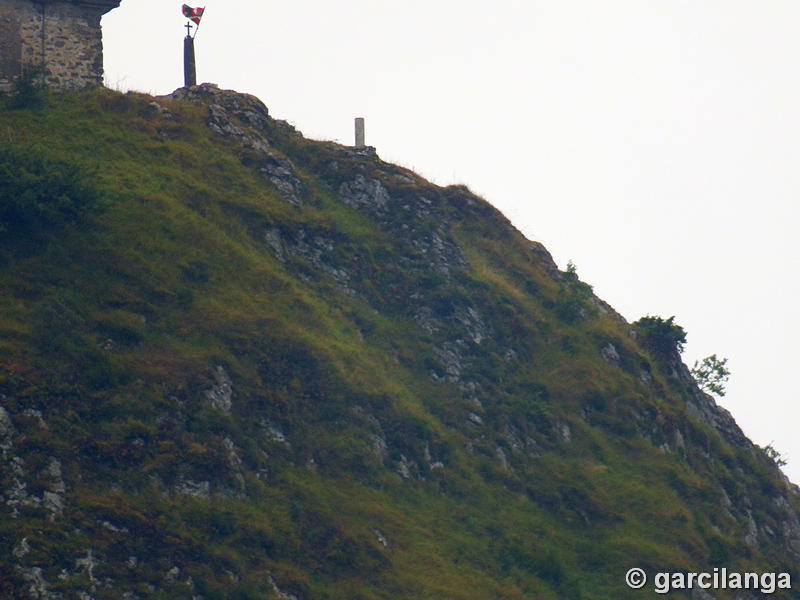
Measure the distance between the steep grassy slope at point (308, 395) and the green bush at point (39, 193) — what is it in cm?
12

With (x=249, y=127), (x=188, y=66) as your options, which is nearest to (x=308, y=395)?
(x=249, y=127)

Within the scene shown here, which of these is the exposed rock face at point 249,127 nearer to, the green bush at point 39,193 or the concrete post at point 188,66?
the concrete post at point 188,66

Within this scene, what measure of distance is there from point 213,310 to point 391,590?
14.5 meters

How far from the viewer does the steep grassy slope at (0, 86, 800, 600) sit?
32250 mm

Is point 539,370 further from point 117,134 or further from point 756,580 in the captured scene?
point 117,134

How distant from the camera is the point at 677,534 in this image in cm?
4500

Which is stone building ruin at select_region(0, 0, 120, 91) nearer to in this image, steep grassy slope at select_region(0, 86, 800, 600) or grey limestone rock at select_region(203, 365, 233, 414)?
steep grassy slope at select_region(0, 86, 800, 600)

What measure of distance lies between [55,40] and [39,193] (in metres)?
15.3

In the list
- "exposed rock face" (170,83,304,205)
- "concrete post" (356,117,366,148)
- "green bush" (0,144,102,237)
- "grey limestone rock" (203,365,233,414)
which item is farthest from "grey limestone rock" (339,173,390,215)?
"grey limestone rock" (203,365,233,414)

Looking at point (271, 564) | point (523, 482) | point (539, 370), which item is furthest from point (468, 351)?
point (271, 564)

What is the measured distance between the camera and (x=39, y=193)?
133ft

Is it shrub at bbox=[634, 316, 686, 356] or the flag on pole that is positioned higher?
the flag on pole

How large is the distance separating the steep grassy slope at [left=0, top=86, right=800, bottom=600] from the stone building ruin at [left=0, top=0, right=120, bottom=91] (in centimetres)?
209

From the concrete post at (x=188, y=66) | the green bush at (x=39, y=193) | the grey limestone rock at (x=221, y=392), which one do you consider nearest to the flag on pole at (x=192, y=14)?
the concrete post at (x=188, y=66)
